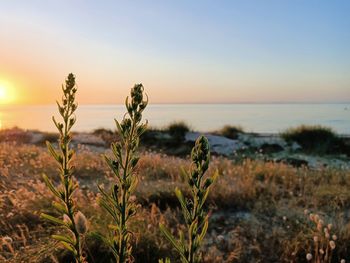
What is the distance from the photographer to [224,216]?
5426 mm

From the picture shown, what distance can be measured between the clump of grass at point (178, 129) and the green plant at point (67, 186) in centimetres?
1773

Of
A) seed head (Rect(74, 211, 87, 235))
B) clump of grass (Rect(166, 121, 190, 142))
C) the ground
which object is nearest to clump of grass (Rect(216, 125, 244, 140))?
clump of grass (Rect(166, 121, 190, 142))

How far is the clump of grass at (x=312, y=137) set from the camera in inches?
695

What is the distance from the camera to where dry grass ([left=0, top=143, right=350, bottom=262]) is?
157 inches

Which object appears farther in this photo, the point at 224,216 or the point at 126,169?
the point at 224,216

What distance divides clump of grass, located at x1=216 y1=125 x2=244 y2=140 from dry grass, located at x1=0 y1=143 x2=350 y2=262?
12.6 m

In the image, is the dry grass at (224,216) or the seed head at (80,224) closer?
the seed head at (80,224)

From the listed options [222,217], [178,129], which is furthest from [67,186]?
[178,129]

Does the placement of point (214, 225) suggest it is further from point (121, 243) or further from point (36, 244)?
point (121, 243)

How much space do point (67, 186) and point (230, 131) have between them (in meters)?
20.6

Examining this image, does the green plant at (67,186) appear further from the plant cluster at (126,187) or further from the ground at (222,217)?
the ground at (222,217)

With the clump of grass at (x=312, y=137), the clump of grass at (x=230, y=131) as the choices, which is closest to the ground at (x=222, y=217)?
the clump of grass at (x=312, y=137)

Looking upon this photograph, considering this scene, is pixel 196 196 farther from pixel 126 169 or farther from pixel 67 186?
pixel 67 186

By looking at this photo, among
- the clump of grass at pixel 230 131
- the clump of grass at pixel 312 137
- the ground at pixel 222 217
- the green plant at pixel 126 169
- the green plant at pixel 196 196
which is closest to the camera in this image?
the green plant at pixel 196 196
